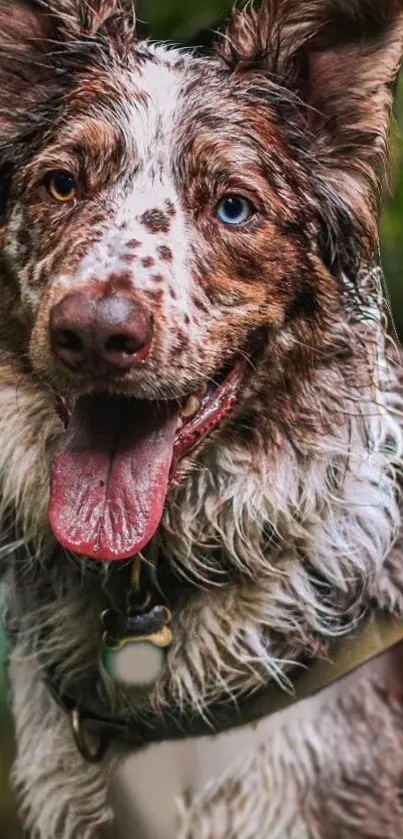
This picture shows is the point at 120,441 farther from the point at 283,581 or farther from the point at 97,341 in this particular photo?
the point at 283,581

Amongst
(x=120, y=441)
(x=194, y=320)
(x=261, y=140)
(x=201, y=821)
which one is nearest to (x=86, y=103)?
(x=261, y=140)

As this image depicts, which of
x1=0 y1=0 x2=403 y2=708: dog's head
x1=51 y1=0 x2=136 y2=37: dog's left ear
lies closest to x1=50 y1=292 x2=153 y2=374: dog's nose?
x1=0 y1=0 x2=403 y2=708: dog's head

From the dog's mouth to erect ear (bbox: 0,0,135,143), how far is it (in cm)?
76

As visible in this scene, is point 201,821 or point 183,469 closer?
point 183,469

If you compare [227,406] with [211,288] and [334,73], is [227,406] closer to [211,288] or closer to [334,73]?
[211,288]

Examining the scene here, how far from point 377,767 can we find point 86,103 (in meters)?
1.70

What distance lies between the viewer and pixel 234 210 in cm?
292

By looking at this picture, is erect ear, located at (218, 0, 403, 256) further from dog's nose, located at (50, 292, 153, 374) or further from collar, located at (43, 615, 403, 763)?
collar, located at (43, 615, 403, 763)

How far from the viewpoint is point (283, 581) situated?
3.13 meters

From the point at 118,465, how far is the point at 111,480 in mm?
35

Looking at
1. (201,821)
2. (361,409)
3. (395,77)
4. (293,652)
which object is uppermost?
(395,77)

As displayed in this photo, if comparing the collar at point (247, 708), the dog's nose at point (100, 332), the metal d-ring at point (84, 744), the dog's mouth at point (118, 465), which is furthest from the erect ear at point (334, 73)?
the metal d-ring at point (84, 744)

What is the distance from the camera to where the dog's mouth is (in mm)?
2695

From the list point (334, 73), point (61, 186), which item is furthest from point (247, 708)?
point (334, 73)
